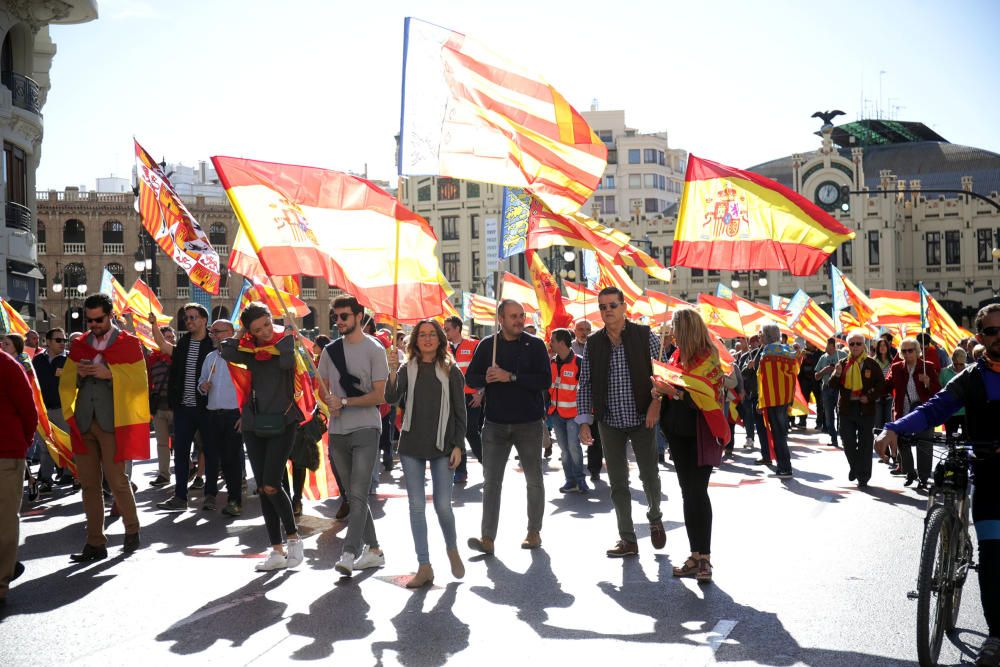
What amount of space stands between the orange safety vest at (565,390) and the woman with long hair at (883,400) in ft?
12.1

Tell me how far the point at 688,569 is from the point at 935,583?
2504 millimetres

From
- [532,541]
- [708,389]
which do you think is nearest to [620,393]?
[708,389]

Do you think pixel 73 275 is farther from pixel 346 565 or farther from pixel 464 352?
pixel 346 565

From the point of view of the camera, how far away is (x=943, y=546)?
18.9ft

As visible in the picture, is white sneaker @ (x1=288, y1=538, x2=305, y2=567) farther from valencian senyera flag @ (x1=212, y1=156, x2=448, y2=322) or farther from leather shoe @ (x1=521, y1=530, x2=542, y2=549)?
valencian senyera flag @ (x1=212, y1=156, x2=448, y2=322)

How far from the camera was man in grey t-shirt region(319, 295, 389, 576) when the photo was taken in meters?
8.38

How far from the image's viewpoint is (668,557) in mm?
8906

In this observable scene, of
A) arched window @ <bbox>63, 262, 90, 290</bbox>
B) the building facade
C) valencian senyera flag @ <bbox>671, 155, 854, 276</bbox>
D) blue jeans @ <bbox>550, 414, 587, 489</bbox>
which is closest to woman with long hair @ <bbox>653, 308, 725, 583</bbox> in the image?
valencian senyera flag @ <bbox>671, 155, 854, 276</bbox>

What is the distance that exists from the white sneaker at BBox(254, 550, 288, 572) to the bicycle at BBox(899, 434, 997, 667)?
4659mm

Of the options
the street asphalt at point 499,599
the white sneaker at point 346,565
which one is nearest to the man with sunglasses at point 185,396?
the street asphalt at point 499,599

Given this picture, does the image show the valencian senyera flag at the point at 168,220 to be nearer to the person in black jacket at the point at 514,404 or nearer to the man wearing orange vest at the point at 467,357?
the man wearing orange vest at the point at 467,357

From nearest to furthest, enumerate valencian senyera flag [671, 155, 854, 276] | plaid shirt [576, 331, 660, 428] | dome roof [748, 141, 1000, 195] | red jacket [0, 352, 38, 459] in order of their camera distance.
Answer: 1. red jacket [0, 352, 38, 459]
2. plaid shirt [576, 331, 660, 428]
3. valencian senyera flag [671, 155, 854, 276]
4. dome roof [748, 141, 1000, 195]

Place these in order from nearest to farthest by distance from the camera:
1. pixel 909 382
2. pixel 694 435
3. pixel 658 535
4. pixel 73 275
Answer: pixel 694 435, pixel 658 535, pixel 909 382, pixel 73 275

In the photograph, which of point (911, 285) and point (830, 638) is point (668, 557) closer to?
point (830, 638)
